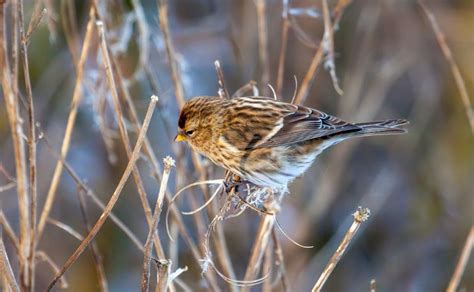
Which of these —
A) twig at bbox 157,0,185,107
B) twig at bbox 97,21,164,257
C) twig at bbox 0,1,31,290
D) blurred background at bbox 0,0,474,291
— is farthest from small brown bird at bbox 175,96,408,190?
blurred background at bbox 0,0,474,291

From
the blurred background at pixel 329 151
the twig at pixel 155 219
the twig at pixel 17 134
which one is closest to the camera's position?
the twig at pixel 155 219

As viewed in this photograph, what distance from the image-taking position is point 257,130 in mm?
3500

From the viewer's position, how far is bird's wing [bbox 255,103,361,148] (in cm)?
346

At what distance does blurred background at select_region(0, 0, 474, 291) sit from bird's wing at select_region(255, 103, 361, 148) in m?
2.08

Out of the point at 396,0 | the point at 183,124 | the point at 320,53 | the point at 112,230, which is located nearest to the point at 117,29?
the point at 183,124

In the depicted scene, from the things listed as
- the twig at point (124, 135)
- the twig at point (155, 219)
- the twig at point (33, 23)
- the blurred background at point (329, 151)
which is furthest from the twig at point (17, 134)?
the blurred background at point (329, 151)

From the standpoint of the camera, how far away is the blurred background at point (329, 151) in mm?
5777

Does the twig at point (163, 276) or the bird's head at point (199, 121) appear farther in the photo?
the bird's head at point (199, 121)

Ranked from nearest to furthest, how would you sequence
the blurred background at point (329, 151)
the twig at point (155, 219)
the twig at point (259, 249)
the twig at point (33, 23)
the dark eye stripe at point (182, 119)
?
the twig at point (155, 219) < the twig at point (33, 23) < the twig at point (259, 249) < the dark eye stripe at point (182, 119) < the blurred background at point (329, 151)

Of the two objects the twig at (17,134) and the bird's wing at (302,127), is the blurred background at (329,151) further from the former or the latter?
the twig at (17,134)

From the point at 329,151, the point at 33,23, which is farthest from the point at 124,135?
the point at 329,151

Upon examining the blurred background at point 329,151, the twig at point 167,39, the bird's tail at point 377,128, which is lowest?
the blurred background at point 329,151

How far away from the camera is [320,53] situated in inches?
123

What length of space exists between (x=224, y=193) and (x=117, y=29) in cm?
160
